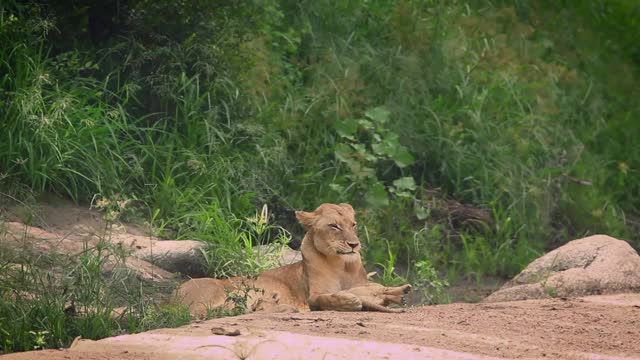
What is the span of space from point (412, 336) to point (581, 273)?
2.56 m

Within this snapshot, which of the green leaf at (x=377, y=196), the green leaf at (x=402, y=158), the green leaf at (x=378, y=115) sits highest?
the green leaf at (x=378, y=115)

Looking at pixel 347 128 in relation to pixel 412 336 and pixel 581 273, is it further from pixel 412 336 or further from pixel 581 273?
pixel 412 336

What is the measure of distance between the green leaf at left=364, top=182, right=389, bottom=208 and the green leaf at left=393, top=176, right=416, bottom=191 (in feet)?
0.84

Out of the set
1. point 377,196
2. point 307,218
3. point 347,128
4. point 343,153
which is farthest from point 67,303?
point 347,128

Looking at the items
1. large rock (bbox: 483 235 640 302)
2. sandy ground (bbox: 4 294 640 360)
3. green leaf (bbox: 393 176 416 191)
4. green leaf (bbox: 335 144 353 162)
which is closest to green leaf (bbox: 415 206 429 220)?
green leaf (bbox: 393 176 416 191)

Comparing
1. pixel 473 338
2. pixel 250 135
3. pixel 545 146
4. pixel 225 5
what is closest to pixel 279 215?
pixel 250 135

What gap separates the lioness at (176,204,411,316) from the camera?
25.7ft

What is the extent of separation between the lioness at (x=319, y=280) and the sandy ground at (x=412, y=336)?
1.23ft

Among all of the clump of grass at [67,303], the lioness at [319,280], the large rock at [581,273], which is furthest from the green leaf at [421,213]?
the clump of grass at [67,303]

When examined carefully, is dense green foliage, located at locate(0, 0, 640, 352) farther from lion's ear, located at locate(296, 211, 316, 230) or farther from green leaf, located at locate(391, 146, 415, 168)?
lion's ear, located at locate(296, 211, 316, 230)

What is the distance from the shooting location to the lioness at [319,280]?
309 inches

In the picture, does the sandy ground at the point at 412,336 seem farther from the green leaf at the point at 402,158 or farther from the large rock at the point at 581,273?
the green leaf at the point at 402,158

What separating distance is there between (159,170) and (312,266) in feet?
7.88

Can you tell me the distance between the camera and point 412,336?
6621mm
